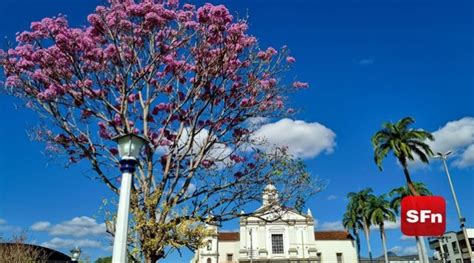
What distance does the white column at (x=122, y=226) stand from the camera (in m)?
6.01

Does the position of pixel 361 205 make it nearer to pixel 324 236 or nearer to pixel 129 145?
pixel 324 236

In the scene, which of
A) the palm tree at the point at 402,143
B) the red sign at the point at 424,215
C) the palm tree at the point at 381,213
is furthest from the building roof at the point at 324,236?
the red sign at the point at 424,215

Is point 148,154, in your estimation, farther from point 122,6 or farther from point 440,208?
point 440,208

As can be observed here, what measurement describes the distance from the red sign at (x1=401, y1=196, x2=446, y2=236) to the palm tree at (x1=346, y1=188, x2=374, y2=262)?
46510 mm

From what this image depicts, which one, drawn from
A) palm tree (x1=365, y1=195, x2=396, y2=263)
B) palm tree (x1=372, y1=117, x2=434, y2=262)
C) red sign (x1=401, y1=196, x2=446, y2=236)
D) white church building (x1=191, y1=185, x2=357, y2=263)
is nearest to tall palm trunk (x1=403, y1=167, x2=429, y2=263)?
palm tree (x1=372, y1=117, x2=434, y2=262)

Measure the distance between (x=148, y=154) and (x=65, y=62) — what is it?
3.54 metres

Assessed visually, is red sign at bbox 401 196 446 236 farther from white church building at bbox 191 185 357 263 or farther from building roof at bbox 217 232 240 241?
building roof at bbox 217 232 240 241

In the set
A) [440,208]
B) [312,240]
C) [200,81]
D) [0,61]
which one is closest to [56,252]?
[0,61]

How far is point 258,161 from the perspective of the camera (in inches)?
480

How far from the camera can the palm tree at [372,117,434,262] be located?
98.0ft

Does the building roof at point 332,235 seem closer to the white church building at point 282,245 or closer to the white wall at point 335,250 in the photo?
the white church building at point 282,245

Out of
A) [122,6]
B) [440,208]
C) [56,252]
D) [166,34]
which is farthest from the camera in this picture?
[56,252]

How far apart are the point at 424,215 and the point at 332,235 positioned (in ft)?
195

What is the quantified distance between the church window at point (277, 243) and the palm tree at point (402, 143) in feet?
96.9
